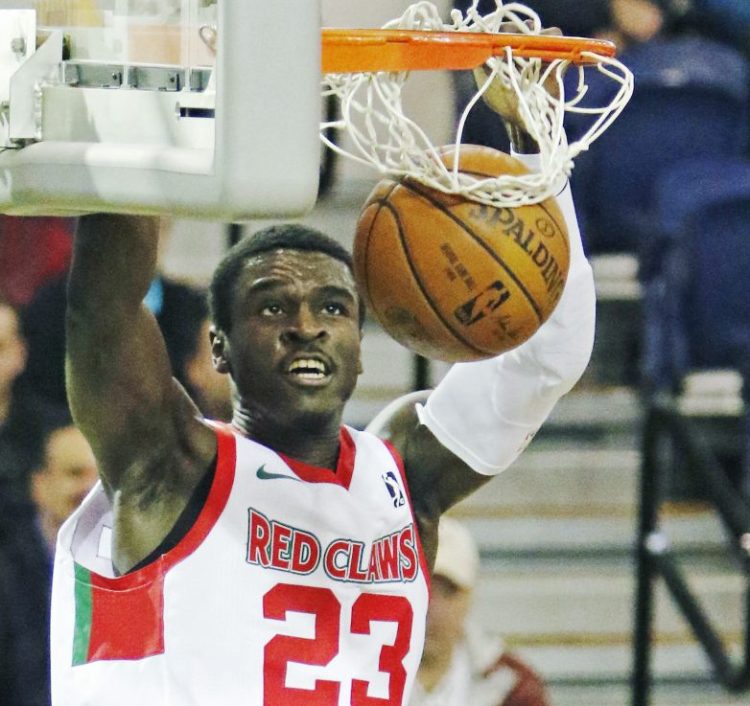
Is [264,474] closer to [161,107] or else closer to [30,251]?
[161,107]

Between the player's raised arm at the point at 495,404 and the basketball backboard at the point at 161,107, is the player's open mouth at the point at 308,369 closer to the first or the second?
the player's raised arm at the point at 495,404

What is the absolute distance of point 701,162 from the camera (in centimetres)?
541

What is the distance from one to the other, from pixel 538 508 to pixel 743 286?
0.97 metres

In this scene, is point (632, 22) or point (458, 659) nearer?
point (458, 659)

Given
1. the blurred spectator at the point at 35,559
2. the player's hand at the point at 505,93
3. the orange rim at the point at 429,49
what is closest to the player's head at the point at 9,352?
the blurred spectator at the point at 35,559

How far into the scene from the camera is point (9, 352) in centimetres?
427

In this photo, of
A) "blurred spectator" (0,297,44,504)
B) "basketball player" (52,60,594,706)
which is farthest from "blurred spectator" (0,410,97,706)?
"basketball player" (52,60,594,706)

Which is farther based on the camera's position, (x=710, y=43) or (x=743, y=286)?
(x=710, y=43)

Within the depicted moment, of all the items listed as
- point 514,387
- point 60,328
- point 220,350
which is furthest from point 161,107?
point 60,328

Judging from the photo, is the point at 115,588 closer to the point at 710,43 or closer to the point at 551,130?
the point at 551,130

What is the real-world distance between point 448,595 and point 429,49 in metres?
1.90

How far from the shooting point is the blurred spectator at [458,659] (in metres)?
4.10

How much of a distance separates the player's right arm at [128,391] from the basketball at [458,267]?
0.37 m

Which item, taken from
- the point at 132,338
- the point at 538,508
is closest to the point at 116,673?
the point at 132,338
